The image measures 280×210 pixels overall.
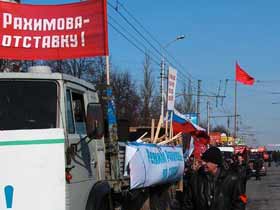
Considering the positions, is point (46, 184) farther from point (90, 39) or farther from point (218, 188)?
point (90, 39)

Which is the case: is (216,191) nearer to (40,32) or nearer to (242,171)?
(40,32)

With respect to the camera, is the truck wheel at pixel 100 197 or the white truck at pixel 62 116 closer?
the white truck at pixel 62 116

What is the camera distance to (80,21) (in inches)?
366

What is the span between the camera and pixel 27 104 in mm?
7160

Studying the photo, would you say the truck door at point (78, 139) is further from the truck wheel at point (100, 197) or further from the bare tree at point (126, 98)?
the bare tree at point (126, 98)

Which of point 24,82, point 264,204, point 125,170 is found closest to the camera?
point 24,82

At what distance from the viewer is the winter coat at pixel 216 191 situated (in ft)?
21.7

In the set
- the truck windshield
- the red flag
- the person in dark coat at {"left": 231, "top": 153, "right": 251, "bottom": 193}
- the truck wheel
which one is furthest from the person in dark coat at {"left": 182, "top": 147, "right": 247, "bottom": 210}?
the red flag

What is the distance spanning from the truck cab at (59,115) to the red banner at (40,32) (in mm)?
1229

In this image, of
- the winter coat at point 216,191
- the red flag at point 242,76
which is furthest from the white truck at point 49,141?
the red flag at point 242,76

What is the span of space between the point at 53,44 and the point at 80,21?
1.91 ft

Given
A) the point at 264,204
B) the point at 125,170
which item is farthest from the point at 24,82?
the point at 264,204

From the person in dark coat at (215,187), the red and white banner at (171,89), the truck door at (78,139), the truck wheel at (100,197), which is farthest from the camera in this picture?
the red and white banner at (171,89)

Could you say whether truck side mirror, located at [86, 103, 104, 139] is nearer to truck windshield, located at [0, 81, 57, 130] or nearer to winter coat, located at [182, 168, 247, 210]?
truck windshield, located at [0, 81, 57, 130]
